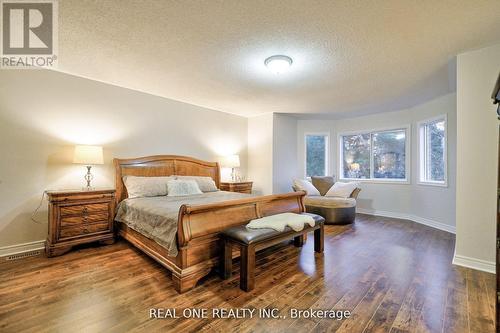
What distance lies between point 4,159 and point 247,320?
11.5 feet

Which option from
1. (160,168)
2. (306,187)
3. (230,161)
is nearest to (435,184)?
(306,187)

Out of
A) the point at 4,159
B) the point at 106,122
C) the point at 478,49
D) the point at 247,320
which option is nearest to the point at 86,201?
the point at 4,159

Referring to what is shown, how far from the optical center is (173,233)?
2148mm

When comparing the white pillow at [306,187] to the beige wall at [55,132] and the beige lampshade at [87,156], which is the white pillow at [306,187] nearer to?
the beige wall at [55,132]

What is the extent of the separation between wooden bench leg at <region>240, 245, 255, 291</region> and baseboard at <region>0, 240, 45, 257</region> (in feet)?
9.60

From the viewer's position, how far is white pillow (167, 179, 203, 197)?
11.9 ft

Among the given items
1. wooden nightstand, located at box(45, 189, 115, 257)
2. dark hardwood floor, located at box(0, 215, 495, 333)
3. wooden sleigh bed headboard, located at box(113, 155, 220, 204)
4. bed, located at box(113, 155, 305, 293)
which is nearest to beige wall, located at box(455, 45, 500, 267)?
dark hardwood floor, located at box(0, 215, 495, 333)

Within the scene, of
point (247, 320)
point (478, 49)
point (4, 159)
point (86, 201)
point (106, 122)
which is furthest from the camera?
point (106, 122)

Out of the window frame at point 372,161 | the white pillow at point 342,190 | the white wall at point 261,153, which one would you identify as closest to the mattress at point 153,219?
the white wall at point 261,153

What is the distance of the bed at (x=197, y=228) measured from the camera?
208 cm

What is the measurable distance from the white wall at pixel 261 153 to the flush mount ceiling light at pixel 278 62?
102 inches

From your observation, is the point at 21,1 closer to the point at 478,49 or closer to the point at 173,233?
the point at 173,233

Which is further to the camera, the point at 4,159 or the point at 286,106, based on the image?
the point at 286,106

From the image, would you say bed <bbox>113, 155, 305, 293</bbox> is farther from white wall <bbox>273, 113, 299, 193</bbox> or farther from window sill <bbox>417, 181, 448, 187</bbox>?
window sill <bbox>417, 181, 448, 187</bbox>
